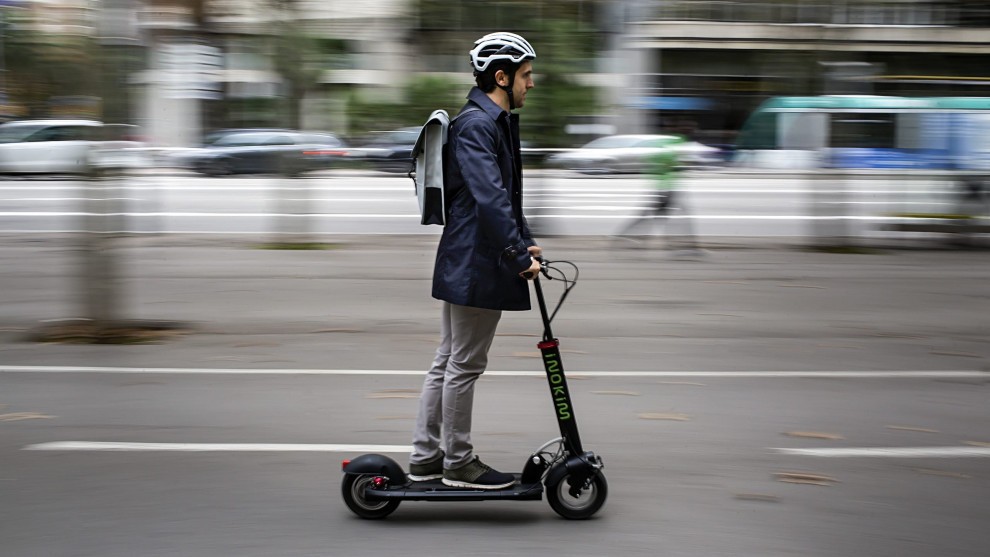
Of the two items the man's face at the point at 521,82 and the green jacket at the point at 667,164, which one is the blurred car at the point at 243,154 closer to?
the green jacket at the point at 667,164

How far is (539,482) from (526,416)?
1560 millimetres

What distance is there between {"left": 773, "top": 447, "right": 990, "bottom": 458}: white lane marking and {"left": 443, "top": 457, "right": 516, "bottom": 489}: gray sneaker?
1.70 meters

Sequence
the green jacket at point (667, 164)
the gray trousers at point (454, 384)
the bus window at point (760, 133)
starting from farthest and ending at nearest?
the bus window at point (760, 133), the green jacket at point (667, 164), the gray trousers at point (454, 384)

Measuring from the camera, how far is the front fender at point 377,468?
4.09 m

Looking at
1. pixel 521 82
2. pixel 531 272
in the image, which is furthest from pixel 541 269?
pixel 521 82

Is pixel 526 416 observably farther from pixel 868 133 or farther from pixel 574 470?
pixel 868 133

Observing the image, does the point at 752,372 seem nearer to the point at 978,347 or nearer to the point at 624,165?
the point at 978,347

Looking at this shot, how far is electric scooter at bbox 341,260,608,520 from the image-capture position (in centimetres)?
409

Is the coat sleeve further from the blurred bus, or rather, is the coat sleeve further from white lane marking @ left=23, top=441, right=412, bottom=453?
the blurred bus

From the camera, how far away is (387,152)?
3095 centimetres

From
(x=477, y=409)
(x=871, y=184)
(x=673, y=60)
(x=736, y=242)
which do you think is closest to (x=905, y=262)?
(x=736, y=242)

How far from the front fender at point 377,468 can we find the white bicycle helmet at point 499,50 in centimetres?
158

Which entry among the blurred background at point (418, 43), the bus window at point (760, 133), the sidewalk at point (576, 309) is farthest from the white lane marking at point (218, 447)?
the bus window at point (760, 133)

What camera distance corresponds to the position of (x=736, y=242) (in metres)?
14.7
